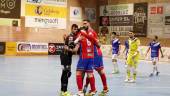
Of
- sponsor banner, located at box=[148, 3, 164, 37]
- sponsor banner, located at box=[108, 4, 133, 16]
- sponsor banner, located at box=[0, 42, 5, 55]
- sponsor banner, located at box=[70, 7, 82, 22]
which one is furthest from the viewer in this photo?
A: sponsor banner, located at box=[70, 7, 82, 22]

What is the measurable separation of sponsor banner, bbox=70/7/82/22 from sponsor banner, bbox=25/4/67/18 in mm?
937

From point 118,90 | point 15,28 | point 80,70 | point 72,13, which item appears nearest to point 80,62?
point 80,70

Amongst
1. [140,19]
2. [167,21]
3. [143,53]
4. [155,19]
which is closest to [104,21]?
[140,19]

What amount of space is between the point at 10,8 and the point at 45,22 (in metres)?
3.98

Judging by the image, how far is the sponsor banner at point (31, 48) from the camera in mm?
36625

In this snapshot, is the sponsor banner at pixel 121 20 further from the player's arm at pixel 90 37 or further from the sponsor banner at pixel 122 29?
the player's arm at pixel 90 37

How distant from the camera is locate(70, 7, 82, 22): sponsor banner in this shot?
139 ft

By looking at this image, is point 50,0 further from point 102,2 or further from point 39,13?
point 102,2

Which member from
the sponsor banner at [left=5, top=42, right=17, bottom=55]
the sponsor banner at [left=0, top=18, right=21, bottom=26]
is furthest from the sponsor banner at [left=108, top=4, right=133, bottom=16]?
the sponsor banner at [left=5, top=42, right=17, bottom=55]

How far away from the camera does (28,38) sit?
39562mm

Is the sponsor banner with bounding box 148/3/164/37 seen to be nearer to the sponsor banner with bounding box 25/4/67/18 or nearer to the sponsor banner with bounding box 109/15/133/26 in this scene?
the sponsor banner with bounding box 109/15/133/26

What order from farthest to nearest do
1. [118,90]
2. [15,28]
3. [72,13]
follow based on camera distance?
1. [72,13]
2. [15,28]
3. [118,90]

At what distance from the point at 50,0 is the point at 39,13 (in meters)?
1.88

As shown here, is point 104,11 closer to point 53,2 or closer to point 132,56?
point 53,2
